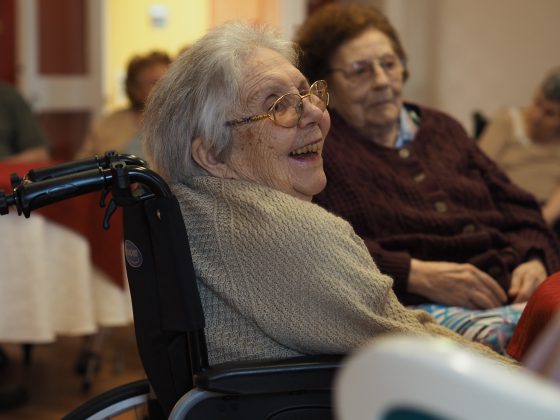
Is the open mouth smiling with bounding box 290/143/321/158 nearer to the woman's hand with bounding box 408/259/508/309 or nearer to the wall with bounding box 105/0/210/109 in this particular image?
the woman's hand with bounding box 408/259/508/309

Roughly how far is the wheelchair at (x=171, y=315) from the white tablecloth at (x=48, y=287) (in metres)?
1.60

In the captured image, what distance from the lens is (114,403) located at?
1571 mm

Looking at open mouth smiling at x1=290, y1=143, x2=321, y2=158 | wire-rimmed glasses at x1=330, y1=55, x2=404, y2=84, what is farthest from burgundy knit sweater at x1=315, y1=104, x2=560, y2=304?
open mouth smiling at x1=290, y1=143, x2=321, y2=158

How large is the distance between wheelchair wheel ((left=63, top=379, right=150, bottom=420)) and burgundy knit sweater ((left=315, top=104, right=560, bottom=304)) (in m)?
0.62

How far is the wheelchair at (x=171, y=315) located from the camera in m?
1.24

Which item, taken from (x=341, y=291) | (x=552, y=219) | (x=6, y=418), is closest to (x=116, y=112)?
(x=6, y=418)

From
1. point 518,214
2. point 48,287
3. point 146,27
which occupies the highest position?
point 146,27

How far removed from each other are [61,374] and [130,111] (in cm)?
120

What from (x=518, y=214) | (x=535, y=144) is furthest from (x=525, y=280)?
(x=535, y=144)

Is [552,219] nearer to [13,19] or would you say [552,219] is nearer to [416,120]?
[416,120]

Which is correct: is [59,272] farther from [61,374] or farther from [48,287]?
[61,374]

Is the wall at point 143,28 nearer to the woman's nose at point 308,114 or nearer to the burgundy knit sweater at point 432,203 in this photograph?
the burgundy knit sweater at point 432,203

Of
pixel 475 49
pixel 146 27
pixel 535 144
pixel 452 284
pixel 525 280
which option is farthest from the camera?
pixel 146 27

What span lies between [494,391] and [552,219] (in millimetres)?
3171
